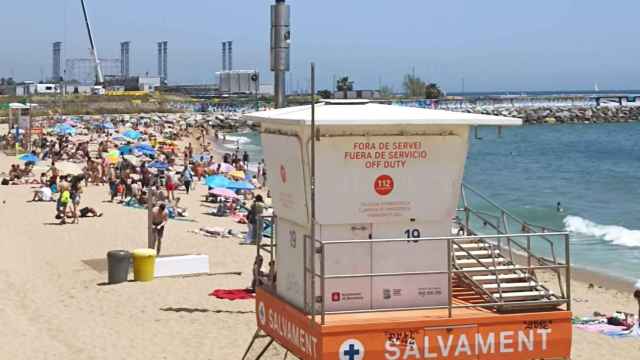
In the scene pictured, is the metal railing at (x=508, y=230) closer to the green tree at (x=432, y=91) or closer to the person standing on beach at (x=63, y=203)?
the person standing on beach at (x=63, y=203)

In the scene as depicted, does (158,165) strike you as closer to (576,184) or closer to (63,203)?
(63,203)

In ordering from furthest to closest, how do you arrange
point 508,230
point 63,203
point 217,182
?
point 217,182
point 63,203
point 508,230

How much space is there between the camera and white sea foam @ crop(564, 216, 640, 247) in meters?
28.4

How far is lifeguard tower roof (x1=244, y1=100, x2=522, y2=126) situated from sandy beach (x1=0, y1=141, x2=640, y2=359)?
127 inches

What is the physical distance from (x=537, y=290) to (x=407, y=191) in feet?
4.30

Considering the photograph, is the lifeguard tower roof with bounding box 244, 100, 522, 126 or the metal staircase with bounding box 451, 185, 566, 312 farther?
the metal staircase with bounding box 451, 185, 566, 312

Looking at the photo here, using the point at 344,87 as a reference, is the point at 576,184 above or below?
below

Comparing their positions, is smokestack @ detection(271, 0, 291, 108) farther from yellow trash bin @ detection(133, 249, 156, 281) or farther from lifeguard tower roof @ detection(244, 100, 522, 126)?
yellow trash bin @ detection(133, 249, 156, 281)

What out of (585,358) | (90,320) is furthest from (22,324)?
(585,358)

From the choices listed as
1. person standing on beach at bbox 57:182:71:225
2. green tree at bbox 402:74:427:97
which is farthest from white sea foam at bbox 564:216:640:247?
green tree at bbox 402:74:427:97

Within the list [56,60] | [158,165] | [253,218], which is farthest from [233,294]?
[56,60]

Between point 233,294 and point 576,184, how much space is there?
3875 centimetres

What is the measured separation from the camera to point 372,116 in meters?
7.47

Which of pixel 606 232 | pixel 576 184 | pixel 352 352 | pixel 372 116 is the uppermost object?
pixel 372 116
